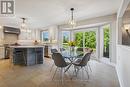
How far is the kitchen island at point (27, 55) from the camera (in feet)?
19.3

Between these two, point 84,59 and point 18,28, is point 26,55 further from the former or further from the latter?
point 18,28

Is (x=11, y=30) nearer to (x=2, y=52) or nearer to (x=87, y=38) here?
(x=2, y=52)

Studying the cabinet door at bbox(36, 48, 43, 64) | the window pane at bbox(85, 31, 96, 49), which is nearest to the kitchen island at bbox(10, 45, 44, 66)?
the cabinet door at bbox(36, 48, 43, 64)

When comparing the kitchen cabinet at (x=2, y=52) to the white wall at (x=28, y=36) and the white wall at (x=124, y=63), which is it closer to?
the white wall at (x=28, y=36)

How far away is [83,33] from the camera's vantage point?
8227mm

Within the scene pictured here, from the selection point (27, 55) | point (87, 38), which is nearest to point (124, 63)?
point (27, 55)

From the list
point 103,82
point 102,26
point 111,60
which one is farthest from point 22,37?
point 103,82

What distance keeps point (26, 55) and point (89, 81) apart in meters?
3.45

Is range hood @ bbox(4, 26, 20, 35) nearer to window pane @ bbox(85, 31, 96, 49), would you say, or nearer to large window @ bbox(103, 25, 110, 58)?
window pane @ bbox(85, 31, 96, 49)

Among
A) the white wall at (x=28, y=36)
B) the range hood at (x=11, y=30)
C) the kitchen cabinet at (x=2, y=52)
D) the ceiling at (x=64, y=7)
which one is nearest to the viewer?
the ceiling at (x=64, y=7)

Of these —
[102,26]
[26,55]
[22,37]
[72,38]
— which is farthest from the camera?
[22,37]

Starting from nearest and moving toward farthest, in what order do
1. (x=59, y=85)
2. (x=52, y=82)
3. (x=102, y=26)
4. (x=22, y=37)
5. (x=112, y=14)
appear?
(x=59, y=85) < (x=52, y=82) < (x=112, y=14) < (x=102, y=26) < (x=22, y=37)

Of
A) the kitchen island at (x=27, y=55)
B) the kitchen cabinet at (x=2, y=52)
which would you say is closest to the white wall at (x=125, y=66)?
→ the kitchen island at (x=27, y=55)

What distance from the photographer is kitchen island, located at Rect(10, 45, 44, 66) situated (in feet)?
19.3
